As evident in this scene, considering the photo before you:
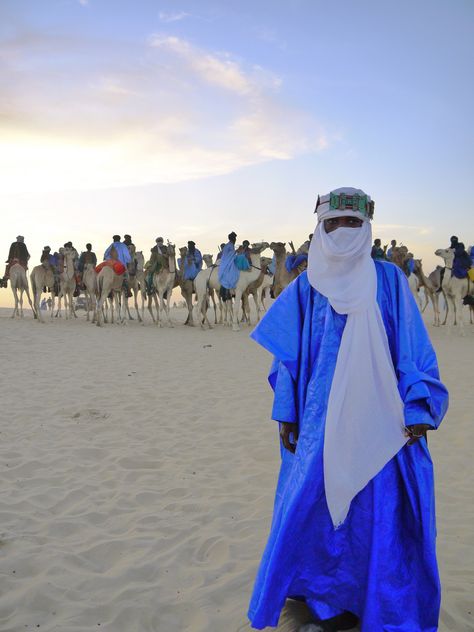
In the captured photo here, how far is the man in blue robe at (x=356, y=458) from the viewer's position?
2.36 meters

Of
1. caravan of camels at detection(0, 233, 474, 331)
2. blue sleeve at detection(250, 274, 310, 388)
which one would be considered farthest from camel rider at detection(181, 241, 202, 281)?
blue sleeve at detection(250, 274, 310, 388)

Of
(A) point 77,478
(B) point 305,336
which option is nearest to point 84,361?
(A) point 77,478

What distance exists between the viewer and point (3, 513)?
418 centimetres

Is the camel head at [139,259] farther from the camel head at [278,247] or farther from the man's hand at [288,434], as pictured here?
the man's hand at [288,434]

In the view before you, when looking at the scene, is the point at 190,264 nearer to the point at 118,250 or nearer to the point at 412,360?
the point at 118,250

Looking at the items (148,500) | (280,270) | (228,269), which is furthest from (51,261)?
(148,500)

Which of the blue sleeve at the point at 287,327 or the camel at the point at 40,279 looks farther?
the camel at the point at 40,279

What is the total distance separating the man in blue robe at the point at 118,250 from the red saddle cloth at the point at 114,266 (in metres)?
0.52

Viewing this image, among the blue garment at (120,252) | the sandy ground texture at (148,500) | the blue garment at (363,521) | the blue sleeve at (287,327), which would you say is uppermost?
the blue garment at (120,252)

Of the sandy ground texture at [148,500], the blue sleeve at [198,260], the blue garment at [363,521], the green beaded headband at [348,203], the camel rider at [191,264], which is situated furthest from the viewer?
the blue sleeve at [198,260]

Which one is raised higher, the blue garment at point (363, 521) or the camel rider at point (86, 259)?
the camel rider at point (86, 259)

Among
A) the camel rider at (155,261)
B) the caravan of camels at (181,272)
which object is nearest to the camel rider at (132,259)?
the caravan of camels at (181,272)

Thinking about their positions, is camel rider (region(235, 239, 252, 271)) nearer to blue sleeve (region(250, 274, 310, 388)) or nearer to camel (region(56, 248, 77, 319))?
camel (region(56, 248, 77, 319))

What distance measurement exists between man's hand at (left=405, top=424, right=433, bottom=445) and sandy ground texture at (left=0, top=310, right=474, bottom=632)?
1032 mm
